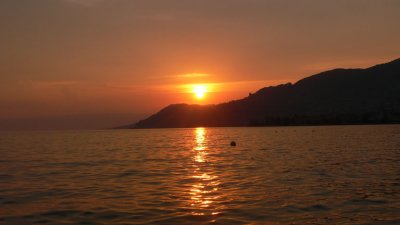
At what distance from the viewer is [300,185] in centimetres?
3250

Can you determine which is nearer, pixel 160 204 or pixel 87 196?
pixel 160 204

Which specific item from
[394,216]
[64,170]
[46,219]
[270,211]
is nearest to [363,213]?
[394,216]

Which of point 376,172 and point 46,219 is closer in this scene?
point 46,219

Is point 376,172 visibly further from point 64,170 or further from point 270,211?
point 64,170

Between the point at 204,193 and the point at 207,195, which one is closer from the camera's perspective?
the point at 207,195

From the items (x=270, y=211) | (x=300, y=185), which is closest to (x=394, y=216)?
(x=270, y=211)

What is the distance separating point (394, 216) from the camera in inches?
867

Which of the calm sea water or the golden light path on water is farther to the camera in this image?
the golden light path on water

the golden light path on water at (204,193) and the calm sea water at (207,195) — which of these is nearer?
the calm sea water at (207,195)

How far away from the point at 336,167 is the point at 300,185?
1383cm

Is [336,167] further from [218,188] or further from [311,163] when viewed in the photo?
[218,188]

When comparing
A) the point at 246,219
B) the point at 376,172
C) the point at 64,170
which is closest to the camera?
the point at 246,219

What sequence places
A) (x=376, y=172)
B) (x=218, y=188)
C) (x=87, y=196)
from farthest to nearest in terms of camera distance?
(x=376, y=172) → (x=218, y=188) → (x=87, y=196)

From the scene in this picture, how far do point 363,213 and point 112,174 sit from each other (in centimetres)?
2638
